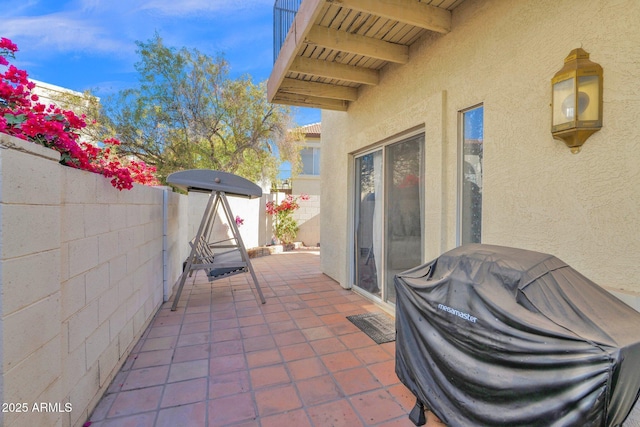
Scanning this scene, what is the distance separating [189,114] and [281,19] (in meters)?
7.95

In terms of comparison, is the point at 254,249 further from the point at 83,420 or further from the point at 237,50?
the point at 237,50

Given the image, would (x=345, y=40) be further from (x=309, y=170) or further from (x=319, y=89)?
(x=309, y=170)

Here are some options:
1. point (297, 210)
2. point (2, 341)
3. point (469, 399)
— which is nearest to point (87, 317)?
point (2, 341)

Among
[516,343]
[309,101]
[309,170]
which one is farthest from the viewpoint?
→ [309,170]

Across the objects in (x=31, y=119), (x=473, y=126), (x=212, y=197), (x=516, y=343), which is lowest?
(x=516, y=343)

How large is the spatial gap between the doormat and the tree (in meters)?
9.44

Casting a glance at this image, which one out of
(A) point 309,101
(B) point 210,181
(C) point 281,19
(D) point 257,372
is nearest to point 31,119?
(D) point 257,372

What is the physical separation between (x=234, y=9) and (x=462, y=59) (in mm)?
10874

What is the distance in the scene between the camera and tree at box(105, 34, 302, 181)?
1077 centimetres

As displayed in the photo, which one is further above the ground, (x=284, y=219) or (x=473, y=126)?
(x=473, y=126)

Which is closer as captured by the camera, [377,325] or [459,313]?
[459,313]

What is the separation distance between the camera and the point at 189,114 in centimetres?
1114

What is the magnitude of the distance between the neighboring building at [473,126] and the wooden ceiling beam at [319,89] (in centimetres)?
2

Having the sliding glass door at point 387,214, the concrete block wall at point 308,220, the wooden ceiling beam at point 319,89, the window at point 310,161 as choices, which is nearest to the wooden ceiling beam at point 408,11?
the sliding glass door at point 387,214
